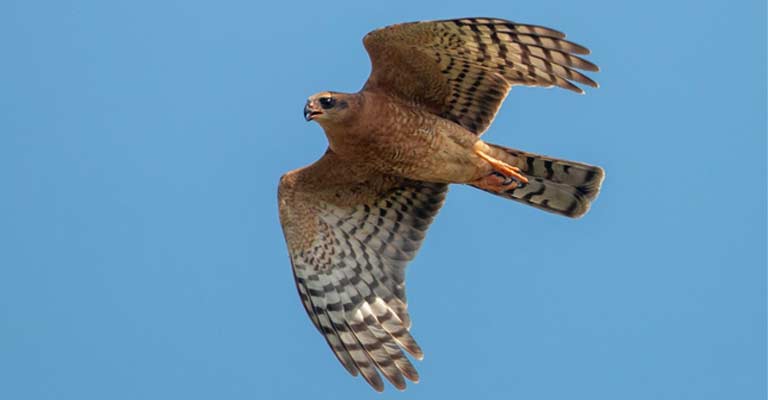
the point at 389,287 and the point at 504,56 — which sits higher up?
the point at 504,56

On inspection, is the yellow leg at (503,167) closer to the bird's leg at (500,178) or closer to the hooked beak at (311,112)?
the bird's leg at (500,178)

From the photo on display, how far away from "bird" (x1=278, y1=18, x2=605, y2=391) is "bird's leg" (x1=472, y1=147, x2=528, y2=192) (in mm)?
11

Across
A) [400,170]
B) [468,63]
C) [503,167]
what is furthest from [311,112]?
[503,167]

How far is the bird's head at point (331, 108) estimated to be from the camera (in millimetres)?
11820

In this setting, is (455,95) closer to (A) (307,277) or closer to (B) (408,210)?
(B) (408,210)

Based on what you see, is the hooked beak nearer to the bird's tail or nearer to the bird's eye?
the bird's eye

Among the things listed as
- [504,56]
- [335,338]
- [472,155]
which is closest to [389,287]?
[335,338]

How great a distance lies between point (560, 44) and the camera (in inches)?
456

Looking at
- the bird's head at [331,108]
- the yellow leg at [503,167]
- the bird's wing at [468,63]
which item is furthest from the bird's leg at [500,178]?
the bird's head at [331,108]

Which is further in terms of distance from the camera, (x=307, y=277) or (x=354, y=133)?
(x=307, y=277)

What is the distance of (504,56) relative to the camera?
11852 mm

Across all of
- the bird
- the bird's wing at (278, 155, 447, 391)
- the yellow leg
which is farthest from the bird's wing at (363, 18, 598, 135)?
the bird's wing at (278, 155, 447, 391)

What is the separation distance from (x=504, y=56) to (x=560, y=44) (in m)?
0.49

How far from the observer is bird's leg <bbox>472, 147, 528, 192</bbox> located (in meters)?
12.1
